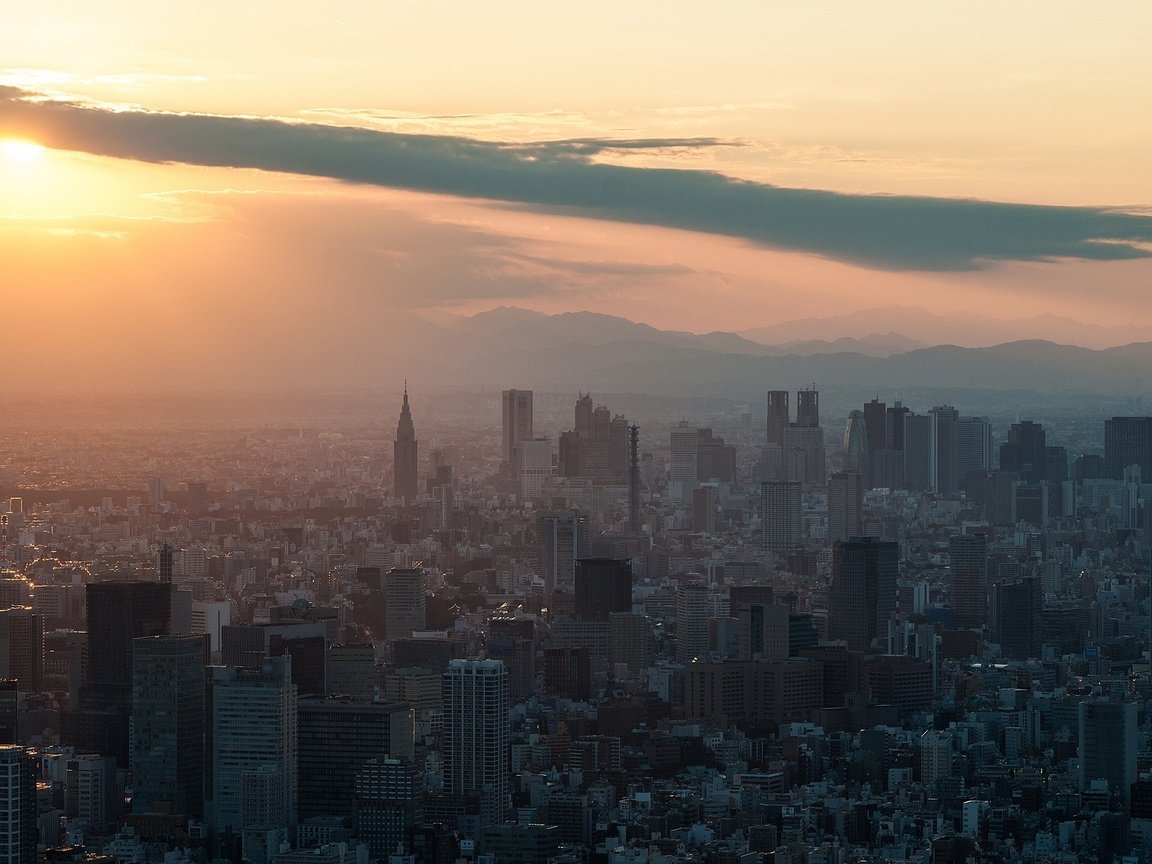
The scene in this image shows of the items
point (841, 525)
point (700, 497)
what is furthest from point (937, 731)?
point (700, 497)

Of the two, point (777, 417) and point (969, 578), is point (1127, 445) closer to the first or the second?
point (777, 417)

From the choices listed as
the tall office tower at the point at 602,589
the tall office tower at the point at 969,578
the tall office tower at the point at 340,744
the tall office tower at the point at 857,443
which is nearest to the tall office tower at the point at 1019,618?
the tall office tower at the point at 969,578

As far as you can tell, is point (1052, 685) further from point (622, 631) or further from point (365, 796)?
point (365, 796)

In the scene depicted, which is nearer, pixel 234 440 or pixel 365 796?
pixel 365 796

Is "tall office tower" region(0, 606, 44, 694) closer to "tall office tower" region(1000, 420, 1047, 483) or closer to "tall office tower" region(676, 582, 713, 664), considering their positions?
"tall office tower" region(676, 582, 713, 664)

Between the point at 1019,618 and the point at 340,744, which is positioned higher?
the point at 340,744

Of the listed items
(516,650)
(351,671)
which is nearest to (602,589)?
(516,650)

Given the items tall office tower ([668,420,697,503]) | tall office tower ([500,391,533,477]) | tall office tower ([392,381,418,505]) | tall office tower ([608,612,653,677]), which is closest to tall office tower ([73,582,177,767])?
tall office tower ([608,612,653,677])
